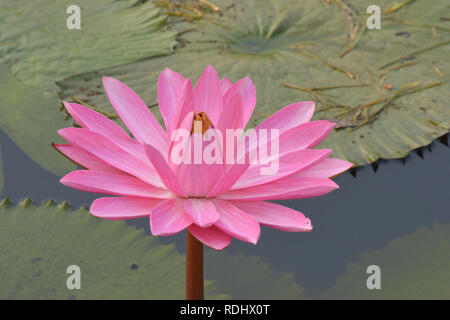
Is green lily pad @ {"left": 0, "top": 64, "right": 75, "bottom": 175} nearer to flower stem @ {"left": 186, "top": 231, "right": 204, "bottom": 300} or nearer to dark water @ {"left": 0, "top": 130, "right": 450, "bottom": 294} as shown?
dark water @ {"left": 0, "top": 130, "right": 450, "bottom": 294}

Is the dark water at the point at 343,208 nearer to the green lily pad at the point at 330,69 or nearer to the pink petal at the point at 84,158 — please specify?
the green lily pad at the point at 330,69

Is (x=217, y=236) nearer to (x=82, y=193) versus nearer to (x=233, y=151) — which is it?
(x=233, y=151)

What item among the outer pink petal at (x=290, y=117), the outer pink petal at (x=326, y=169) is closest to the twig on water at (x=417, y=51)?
the outer pink petal at (x=290, y=117)

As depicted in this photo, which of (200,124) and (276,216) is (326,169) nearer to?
(276,216)

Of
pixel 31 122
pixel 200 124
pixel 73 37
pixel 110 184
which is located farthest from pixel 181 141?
pixel 73 37

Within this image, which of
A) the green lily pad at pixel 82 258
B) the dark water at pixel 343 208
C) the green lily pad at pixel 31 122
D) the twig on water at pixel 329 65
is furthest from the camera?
→ the twig on water at pixel 329 65

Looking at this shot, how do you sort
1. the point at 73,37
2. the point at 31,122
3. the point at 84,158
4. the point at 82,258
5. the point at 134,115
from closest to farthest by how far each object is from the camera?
1. the point at 84,158
2. the point at 134,115
3. the point at 82,258
4. the point at 31,122
5. the point at 73,37

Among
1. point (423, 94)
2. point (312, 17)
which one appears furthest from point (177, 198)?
point (312, 17)
